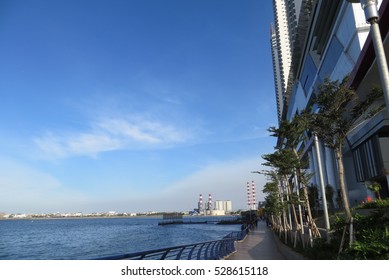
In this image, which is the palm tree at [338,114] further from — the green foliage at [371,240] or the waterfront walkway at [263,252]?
the waterfront walkway at [263,252]

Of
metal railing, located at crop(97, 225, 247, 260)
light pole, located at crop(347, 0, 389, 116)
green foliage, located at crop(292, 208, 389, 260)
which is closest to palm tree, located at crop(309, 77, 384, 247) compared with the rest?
green foliage, located at crop(292, 208, 389, 260)

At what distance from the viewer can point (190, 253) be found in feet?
29.2

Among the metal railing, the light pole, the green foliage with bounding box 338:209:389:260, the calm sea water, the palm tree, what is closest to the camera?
the light pole

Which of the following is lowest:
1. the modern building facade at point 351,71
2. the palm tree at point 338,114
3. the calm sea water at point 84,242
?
the calm sea water at point 84,242

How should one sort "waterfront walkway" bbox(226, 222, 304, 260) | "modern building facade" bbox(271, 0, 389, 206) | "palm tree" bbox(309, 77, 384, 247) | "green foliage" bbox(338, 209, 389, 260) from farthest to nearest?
"modern building facade" bbox(271, 0, 389, 206), "waterfront walkway" bbox(226, 222, 304, 260), "palm tree" bbox(309, 77, 384, 247), "green foliage" bbox(338, 209, 389, 260)

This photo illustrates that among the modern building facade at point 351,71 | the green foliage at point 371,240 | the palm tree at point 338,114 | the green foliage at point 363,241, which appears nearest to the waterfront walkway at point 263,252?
the green foliage at point 363,241

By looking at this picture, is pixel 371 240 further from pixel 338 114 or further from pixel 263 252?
pixel 263 252

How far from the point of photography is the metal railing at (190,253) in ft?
18.2

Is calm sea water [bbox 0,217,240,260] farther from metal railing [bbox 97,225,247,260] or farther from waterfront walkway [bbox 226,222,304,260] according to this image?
waterfront walkway [bbox 226,222,304,260]

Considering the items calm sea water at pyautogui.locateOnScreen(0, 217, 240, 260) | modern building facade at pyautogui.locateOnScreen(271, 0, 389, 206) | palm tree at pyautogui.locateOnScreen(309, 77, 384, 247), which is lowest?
calm sea water at pyautogui.locateOnScreen(0, 217, 240, 260)

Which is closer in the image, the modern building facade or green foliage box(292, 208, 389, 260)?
green foliage box(292, 208, 389, 260)

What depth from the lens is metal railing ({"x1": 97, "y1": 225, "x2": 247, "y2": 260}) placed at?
18.2 ft
